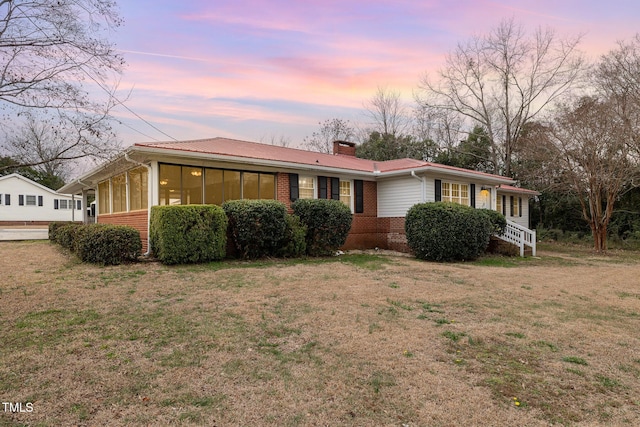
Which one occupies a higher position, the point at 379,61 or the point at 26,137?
the point at 379,61

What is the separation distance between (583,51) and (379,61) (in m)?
15.5

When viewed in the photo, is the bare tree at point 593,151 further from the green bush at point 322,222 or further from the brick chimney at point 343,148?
the green bush at point 322,222

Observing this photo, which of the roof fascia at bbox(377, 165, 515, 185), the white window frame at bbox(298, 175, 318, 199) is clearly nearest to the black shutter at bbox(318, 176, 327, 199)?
the white window frame at bbox(298, 175, 318, 199)

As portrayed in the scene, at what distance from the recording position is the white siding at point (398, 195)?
1303 cm

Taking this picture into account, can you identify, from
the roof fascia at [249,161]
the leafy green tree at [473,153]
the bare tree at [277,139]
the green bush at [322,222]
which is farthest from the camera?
the bare tree at [277,139]

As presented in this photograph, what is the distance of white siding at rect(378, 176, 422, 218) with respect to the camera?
13031mm

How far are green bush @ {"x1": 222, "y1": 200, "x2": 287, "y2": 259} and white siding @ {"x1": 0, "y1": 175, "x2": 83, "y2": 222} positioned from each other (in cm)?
2372

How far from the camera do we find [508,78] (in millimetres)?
23266

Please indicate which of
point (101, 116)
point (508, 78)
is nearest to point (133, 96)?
point (101, 116)

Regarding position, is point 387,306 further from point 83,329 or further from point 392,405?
point 83,329

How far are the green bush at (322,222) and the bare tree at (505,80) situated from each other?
17.8 meters

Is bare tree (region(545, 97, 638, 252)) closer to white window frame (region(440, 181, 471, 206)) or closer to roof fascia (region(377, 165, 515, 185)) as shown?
roof fascia (region(377, 165, 515, 185))

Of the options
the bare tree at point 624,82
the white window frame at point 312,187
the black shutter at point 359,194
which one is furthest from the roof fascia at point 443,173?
the bare tree at point 624,82

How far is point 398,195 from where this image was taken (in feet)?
44.5
